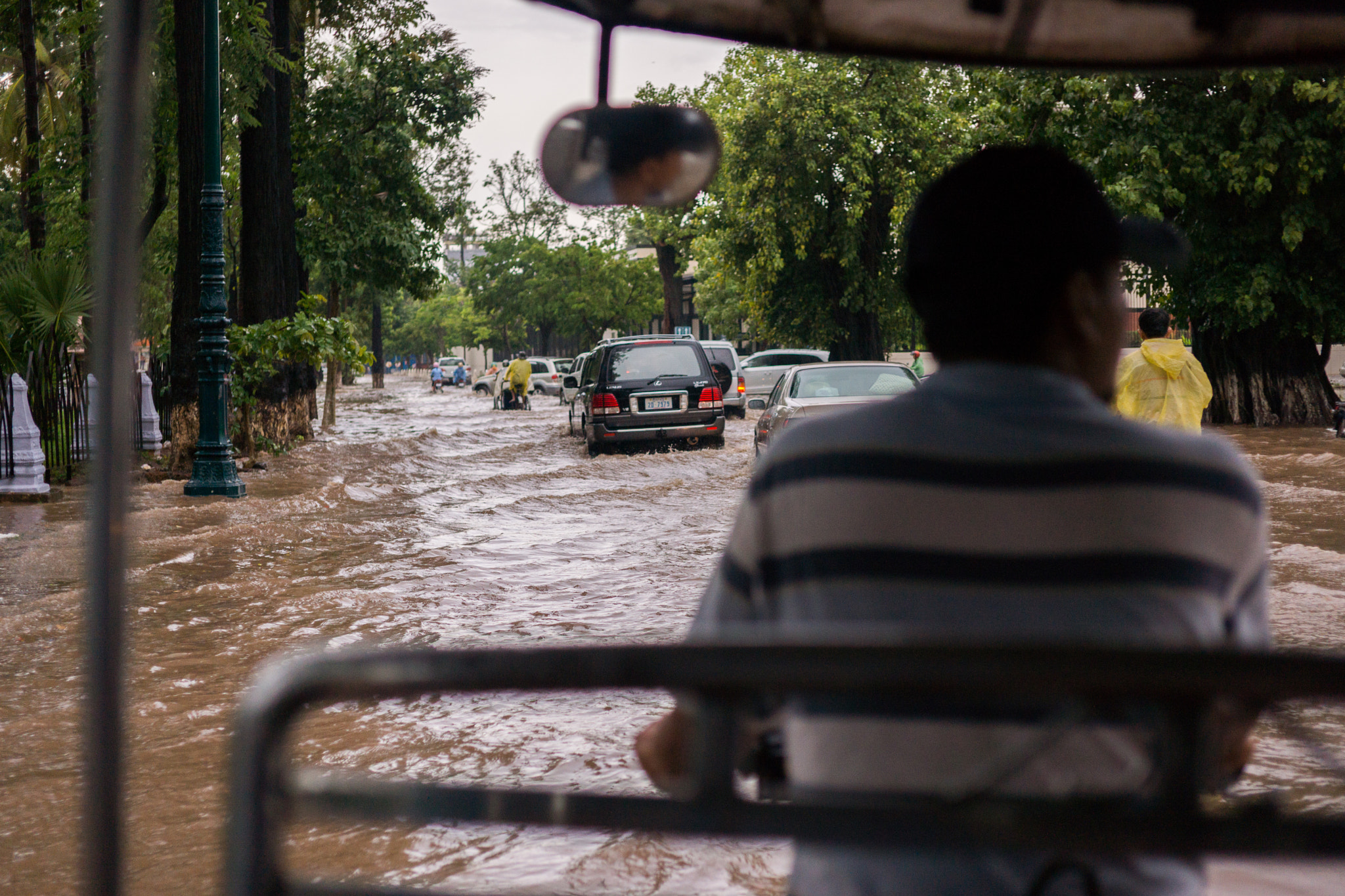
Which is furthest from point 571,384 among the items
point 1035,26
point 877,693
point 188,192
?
point 877,693

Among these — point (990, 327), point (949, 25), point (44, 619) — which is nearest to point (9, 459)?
point (44, 619)

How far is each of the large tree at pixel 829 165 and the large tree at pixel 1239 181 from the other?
32.6 ft

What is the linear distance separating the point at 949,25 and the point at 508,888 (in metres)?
2.79

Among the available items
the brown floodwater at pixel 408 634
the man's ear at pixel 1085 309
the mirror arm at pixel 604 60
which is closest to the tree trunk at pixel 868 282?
the brown floodwater at pixel 408 634

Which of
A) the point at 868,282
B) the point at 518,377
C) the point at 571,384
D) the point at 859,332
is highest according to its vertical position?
the point at 868,282

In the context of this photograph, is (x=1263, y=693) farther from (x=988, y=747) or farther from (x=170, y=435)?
(x=170, y=435)

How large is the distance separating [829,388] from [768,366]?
20212 mm

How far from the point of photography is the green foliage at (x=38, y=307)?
1428 centimetres

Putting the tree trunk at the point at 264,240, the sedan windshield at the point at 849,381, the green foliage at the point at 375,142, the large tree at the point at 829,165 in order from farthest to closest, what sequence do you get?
the large tree at the point at 829,165 → the green foliage at the point at 375,142 → the tree trunk at the point at 264,240 → the sedan windshield at the point at 849,381

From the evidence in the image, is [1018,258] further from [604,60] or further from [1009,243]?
[604,60]

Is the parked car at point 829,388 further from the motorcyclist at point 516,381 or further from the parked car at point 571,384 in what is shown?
the motorcyclist at point 516,381

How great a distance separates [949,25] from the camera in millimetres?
2830

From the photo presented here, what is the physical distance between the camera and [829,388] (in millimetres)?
14797

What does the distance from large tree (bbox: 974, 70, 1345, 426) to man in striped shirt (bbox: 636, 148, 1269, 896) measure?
20.3 meters
